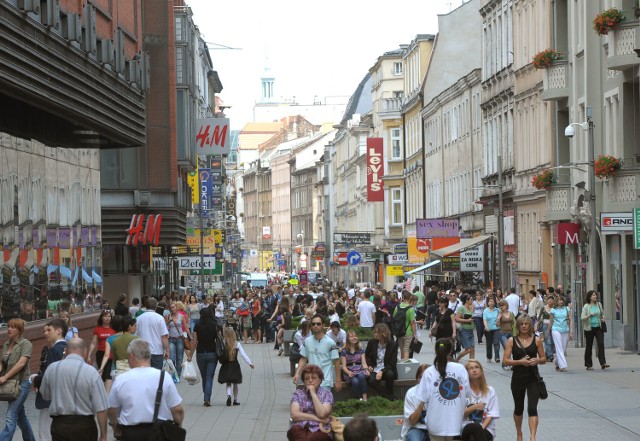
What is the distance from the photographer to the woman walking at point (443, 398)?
12891 mm

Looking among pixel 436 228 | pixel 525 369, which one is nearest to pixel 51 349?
pixel 525 369

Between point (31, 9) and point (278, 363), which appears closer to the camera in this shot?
point (31, 9)

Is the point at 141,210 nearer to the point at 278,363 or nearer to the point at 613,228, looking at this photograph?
the point at 278,363

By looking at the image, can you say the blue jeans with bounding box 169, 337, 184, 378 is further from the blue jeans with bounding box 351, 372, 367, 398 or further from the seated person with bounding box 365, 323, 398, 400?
the blue jeans with bounding box 351, 372, 367, 398

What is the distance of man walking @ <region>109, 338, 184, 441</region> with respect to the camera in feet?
38.2

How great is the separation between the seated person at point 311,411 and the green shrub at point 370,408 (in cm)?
90

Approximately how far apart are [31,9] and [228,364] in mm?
6829

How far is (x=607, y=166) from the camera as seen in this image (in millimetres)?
34156

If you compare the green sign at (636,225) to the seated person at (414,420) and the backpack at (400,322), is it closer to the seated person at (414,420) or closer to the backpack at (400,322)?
the backpack at (400,322)

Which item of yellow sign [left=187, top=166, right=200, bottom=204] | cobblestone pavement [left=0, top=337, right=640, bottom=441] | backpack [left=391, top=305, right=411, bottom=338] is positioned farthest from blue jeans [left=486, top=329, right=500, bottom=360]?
yellow sign [left=187, top=166, right=200, bottom=204]

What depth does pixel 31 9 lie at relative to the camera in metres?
19.8

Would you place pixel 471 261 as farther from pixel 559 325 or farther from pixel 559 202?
pixel 559 325

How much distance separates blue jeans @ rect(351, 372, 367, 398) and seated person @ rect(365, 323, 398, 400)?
0.50 feet

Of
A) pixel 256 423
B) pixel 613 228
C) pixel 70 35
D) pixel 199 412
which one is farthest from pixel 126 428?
pixel 613 228
